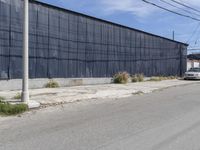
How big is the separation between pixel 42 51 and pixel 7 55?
9.11 feet

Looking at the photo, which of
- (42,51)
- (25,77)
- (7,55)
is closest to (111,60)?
(42,51)

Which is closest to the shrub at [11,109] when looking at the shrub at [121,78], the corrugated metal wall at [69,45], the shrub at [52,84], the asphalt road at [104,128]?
the asphalt road at [104,128]

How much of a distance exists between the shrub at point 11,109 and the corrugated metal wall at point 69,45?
6730mm

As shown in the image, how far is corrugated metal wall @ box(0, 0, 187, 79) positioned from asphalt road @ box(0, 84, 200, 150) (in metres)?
6.74

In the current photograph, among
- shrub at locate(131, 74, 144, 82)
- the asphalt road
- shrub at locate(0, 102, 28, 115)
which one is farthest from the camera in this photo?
shrub at locate(131, 74, 144, 82)

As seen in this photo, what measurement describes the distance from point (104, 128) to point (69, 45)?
50.1ft

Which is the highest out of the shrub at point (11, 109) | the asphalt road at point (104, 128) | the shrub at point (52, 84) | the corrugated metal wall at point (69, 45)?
the corrugated metal wall at point (69, 45)

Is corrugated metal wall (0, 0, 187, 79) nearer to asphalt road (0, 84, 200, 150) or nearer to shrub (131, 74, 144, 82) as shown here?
shrub (131, 74, 144, 82)

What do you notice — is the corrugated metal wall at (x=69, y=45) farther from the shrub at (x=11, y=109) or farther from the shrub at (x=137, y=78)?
the shrub at (x=11, y=109)

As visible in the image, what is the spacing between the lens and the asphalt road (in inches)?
324

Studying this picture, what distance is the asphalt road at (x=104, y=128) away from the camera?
8.23 meters

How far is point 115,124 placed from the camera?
10906 millimetres

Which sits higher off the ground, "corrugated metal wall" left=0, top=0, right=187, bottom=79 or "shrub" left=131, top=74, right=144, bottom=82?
"corrugated metal wall" left=0, top=0, right=187, bottom=79

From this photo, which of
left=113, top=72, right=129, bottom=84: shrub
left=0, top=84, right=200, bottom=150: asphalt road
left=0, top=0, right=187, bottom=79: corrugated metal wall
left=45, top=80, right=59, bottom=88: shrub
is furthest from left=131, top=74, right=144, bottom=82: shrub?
left=0, top=84, right=200, bottom=150: asphalt road
